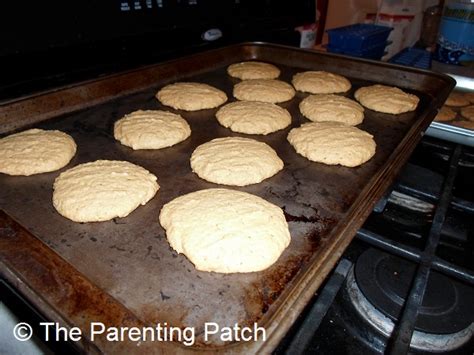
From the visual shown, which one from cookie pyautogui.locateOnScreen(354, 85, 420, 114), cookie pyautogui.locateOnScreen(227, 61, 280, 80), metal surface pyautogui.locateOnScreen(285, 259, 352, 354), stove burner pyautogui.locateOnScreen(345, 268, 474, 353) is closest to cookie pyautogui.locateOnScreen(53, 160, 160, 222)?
metal surface pyautogui.locateOnScreen(285, 259, 352, 354)

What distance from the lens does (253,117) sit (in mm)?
1722

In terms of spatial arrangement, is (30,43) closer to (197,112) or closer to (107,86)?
(107,86)

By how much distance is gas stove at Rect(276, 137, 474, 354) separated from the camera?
1065 mm

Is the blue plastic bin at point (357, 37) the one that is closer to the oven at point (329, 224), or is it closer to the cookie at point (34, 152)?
the oven at point (329, 224)

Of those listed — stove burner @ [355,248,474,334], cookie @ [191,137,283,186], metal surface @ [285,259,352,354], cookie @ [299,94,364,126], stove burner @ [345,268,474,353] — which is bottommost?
stove burner @ [345,268,474,353]

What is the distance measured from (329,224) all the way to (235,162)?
43cm

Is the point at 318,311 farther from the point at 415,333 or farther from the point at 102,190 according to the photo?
the point at 102,190

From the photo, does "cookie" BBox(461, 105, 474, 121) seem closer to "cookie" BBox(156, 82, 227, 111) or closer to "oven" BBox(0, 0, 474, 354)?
"oven" BBox(0, 0, 474, 354)

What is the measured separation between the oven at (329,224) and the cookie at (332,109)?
30 cm

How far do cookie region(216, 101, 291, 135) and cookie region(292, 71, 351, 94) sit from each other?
343 millimetres

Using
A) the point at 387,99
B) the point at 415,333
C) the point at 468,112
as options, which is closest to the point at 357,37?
the point at 468,112

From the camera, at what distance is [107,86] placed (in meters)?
1.77

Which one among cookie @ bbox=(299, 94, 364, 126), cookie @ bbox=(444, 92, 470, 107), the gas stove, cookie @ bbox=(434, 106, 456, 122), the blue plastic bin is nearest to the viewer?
the gas stove

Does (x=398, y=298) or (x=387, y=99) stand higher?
(x=387, y=99)
